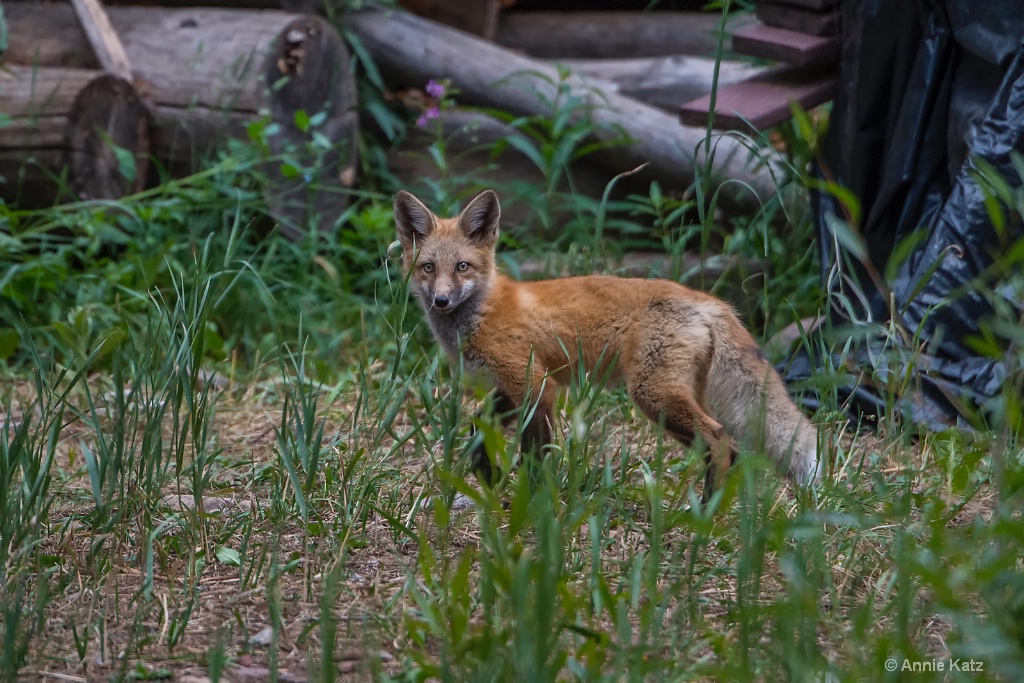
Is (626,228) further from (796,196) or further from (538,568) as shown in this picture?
(538,568)

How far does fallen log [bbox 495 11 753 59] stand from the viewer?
23.8ft

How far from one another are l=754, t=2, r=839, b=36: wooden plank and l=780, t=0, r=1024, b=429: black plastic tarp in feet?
0.75

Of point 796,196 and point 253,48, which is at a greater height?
point 253,48

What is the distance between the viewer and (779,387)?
143 inches

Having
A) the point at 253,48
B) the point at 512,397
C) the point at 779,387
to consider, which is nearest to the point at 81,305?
the point at 253,48

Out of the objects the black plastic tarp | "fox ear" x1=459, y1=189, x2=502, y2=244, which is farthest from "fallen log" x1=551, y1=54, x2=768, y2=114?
"fox ear" x1=459, y1=189, x2=502, y2=244

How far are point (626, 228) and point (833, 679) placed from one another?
12.4ft

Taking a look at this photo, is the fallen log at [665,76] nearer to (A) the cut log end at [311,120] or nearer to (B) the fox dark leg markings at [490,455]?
(A) the cut log end at [311,120]

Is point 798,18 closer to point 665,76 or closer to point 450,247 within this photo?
point 665,76

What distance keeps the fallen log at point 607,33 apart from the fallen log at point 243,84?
1938mm

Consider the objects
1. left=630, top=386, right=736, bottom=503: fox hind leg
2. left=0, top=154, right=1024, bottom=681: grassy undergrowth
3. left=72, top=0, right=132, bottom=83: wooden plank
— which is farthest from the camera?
left=72, top=0, right=132, bottom=83: wooden plank

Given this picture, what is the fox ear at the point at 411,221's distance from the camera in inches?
159

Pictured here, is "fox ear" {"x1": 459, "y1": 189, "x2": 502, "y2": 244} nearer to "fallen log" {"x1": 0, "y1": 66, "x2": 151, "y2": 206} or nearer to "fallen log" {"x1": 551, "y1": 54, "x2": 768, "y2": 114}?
"fallen log" {"x1": 0, "y1": 66, "x2": 151, "y2": 206}

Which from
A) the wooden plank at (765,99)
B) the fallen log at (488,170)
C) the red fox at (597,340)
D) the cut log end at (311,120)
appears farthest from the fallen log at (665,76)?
the red fox at (597,340)
